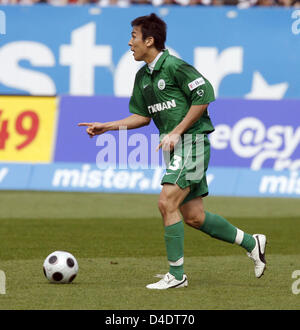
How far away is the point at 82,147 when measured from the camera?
680 inches

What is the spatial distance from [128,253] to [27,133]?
7.66 meters

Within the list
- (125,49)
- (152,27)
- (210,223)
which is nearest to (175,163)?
(210,223)

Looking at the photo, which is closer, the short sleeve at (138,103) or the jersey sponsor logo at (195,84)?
the jersey sponsor logo at (195,84)

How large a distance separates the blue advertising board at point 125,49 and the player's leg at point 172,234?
402 inches

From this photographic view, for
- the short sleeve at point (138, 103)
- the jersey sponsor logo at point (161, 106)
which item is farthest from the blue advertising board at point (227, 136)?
the jersey sponsor logo at point (161, 106)

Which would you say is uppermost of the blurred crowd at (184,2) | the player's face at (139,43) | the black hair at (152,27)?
the black hair at (152,27)

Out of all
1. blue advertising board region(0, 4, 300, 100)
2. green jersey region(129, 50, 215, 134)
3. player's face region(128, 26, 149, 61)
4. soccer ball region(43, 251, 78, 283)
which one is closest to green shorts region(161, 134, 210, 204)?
green jersey region(129, 50, 215, 134)

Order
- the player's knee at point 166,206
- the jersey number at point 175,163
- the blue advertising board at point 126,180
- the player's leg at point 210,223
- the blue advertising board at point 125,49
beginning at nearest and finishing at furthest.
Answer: the player's knee at point 166,206 < the jersey number at point 175,163 < the player's leg at point 210,223 < the blue advertising board at point 126,180 < the blue advertising board at point 125,49

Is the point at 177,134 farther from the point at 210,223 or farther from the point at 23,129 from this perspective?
the point at 23,129

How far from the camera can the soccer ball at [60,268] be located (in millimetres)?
8047

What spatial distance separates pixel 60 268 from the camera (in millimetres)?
8039

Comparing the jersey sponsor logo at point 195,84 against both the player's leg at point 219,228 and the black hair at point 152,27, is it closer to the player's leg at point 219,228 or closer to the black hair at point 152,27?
the black hair at point 152,27

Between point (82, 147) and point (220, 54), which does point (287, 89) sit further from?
point (82, 147)

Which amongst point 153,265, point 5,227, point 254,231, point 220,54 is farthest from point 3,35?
point 153,265
